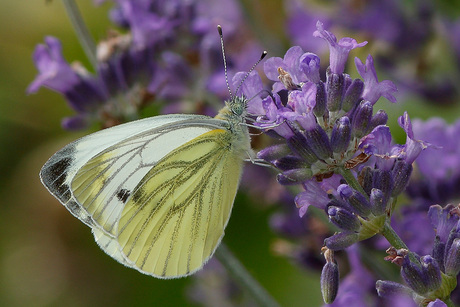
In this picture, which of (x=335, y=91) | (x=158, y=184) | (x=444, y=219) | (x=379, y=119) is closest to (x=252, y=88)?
(x=335, y=91)

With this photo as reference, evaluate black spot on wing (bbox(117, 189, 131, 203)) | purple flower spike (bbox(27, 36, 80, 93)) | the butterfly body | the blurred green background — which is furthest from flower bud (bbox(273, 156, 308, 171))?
the blurred green background

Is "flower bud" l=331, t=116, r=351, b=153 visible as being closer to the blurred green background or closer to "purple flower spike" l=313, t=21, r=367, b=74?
"purple flower spike" l=313, t=21, r=367, b=74

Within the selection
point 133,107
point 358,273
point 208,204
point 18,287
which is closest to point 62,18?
point 18,287

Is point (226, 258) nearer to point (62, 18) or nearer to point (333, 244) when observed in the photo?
point (333, 244)

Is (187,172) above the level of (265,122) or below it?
below

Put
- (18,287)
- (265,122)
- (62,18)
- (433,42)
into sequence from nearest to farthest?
(265,122) < (433,42) < (18,287) < (62,18)

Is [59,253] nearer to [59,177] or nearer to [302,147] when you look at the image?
[59,177]
